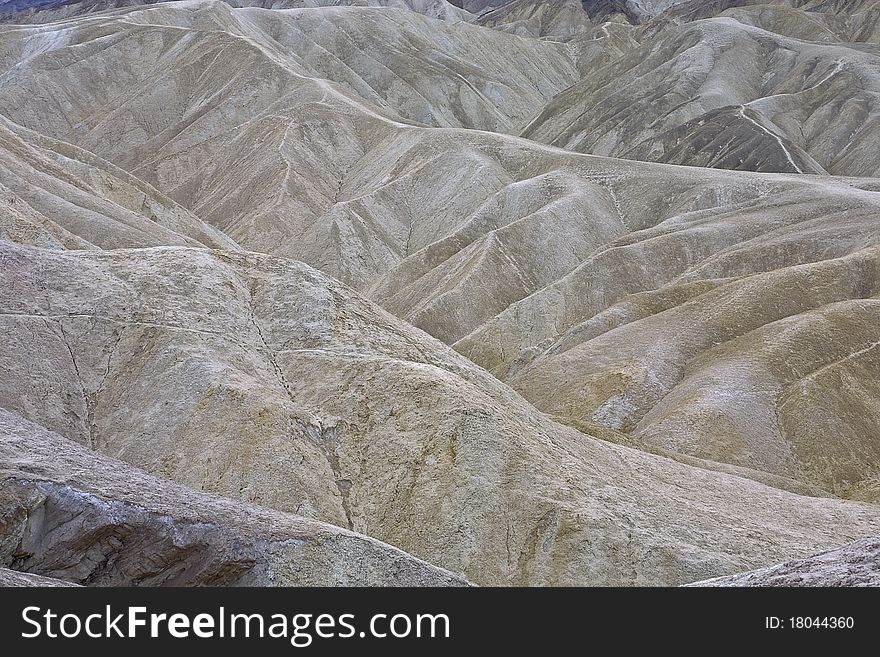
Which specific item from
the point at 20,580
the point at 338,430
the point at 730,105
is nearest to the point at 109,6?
the point at 730,105

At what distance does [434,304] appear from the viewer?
49844 millimetres

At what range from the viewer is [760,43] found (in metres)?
103

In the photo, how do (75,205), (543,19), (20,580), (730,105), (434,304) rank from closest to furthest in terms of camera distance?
1. (20,580)
2. (75,205)
3. (434,304)
4. (730,105)
5. (543,19)

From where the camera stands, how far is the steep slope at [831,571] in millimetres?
10992

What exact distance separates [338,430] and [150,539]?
600 cm

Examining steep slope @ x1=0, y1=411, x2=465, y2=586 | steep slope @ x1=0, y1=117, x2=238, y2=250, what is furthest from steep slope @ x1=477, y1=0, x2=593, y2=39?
steep slope @ x1=0, y1=411, x2=465, y2=586

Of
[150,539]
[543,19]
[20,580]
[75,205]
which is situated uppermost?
[543,19]

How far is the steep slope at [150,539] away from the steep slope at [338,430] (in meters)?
2.81

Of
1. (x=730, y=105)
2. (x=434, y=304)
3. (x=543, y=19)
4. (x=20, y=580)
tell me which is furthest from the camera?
(x=543, y=19)

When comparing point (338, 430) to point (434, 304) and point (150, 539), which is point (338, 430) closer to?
point (150, 539)

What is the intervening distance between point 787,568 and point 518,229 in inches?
1749

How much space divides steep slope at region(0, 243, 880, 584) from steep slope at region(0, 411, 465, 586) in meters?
2.81

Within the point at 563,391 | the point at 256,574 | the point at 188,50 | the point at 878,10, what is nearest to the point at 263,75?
the point at 188,50
